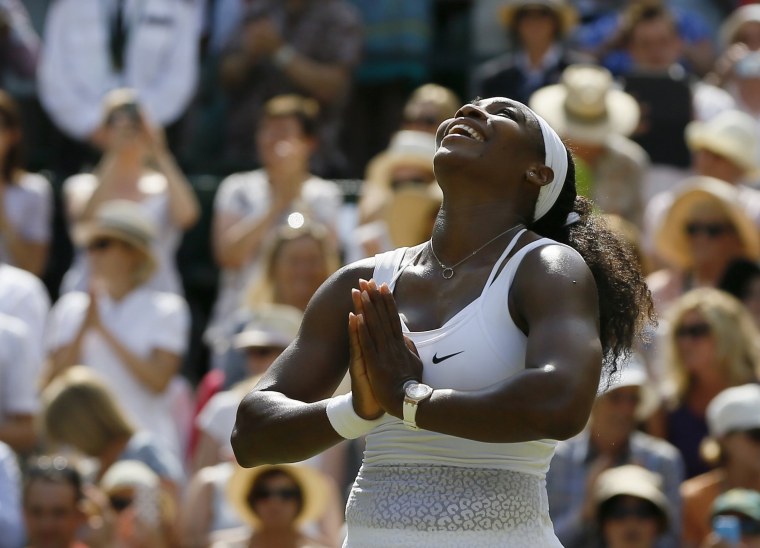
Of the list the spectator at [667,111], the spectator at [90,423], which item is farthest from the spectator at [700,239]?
→ the spectator at [90,423]

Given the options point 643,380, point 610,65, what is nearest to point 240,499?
point 643,380

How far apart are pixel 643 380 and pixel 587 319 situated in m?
Result: 3.79

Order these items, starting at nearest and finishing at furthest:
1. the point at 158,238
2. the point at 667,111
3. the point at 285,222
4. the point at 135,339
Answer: the point at 135,339, the point at 285,222, the point at 158,238, the point at 667,111

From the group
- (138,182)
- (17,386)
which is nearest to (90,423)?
(17,386)

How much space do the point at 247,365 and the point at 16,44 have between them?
3875 mm

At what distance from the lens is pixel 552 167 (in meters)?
3.43

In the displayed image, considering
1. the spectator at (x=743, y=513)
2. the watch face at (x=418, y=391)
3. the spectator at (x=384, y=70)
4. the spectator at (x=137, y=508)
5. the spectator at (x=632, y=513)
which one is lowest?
the spectator at (x=384, y=70)

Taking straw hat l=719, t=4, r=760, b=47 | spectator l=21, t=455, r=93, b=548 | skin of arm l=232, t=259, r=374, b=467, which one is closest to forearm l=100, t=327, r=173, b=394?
spectator l=21, t=455, r=93, b=548

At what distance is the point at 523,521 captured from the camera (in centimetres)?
326

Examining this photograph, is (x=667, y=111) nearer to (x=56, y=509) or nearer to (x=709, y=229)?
(x=709, y=229)

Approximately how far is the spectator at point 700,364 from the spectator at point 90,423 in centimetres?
215

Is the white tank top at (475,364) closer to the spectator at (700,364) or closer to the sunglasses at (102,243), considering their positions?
the spectator at (700,364)

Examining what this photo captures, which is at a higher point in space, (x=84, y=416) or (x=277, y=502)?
(x=277, y=502)

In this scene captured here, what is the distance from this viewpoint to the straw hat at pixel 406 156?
878 centimetres
